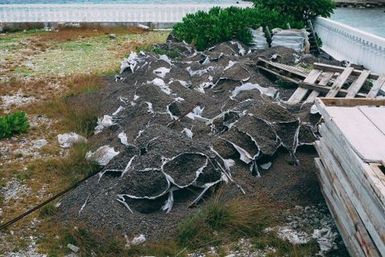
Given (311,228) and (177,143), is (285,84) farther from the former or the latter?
(311,228)

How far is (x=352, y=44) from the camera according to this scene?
10.3m

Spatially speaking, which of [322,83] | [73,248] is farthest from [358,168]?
[322,83]

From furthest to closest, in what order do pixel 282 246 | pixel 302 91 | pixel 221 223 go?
pixel 302 91, pixel 221 223, pixel 282 246

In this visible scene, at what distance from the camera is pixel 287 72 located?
27.7ft

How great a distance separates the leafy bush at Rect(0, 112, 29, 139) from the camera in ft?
24.0

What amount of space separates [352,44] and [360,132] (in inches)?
260

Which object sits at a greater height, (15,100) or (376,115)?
(376,115)

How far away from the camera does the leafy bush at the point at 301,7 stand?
1299cm

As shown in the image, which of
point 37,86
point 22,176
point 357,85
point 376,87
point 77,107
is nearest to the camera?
point 22,176

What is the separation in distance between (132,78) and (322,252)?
17.5 feet

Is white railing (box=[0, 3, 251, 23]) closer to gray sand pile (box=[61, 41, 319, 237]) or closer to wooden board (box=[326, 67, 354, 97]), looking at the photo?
gray sand pile (box=[61, 41, 319, 237])

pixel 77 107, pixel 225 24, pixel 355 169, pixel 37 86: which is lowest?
pixel 37 86

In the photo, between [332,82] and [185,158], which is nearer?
[185,158]

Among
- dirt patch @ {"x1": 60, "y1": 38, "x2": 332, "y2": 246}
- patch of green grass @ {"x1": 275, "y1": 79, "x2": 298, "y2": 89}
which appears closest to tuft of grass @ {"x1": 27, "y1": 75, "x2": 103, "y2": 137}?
dirt patch @ {"x1": 60, "y1": 38, "x2": 332, "y2": 246}
